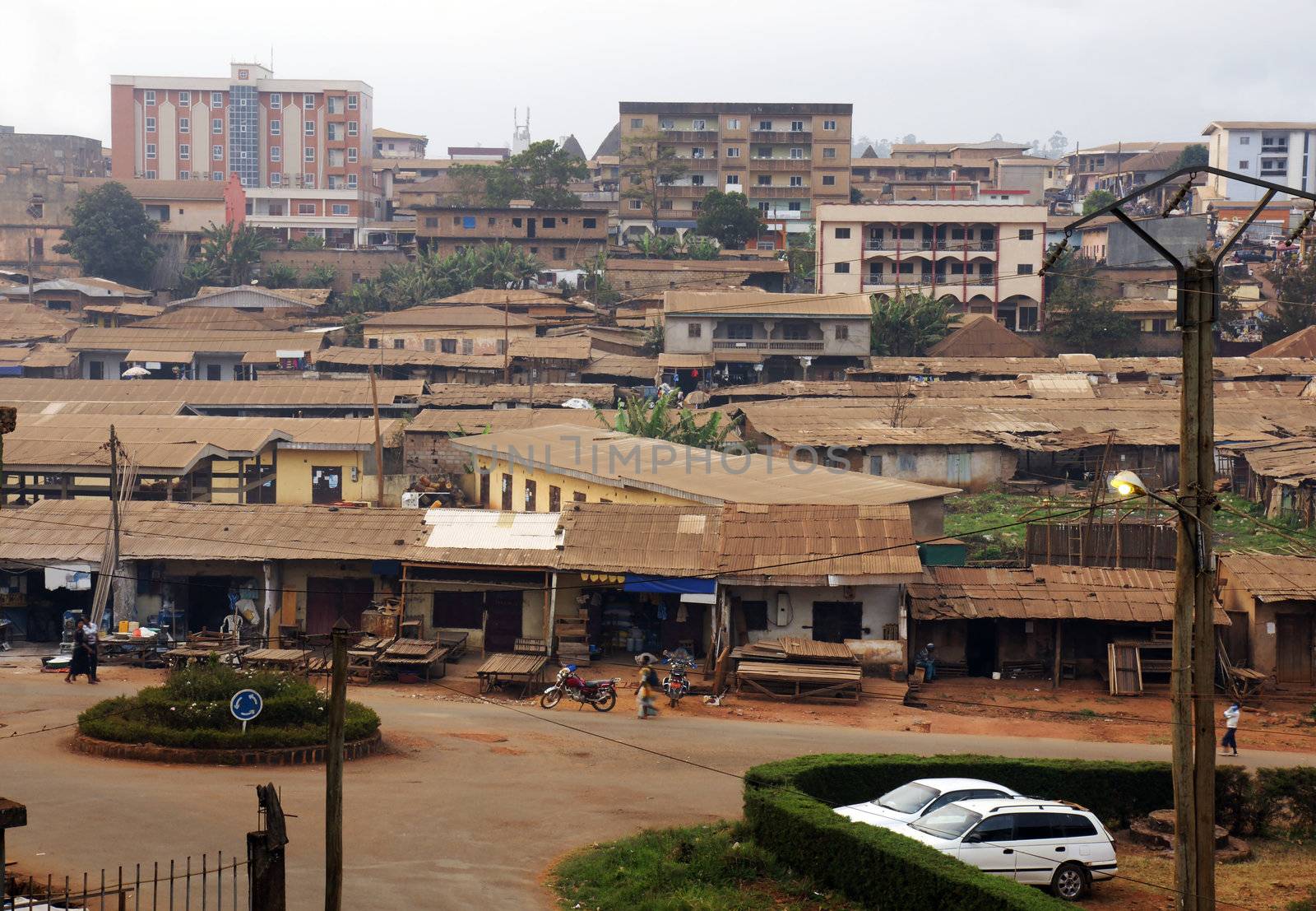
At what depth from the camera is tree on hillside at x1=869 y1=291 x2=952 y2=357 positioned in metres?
67.4

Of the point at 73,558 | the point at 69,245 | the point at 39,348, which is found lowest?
the point at 73,558

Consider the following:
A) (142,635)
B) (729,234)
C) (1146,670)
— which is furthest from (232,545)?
(729,234)

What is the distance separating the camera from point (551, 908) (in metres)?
15.5

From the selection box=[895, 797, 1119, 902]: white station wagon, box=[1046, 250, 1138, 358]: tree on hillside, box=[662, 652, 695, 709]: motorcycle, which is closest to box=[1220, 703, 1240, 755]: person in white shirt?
box=[895, 797, 1119, 902]: white station wagon

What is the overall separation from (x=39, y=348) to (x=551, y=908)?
58964 millimetres

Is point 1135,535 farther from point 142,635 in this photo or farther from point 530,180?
point 530,180

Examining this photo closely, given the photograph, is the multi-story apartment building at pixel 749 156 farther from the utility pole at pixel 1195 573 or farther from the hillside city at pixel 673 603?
the utility pole at pixel 1195 573

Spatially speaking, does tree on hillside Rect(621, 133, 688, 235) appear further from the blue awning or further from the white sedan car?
the white sedan car

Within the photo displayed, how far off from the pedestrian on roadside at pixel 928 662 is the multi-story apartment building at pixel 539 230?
2378 inches

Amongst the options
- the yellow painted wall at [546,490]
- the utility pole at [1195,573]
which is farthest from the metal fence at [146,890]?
the yellow painted wall at [546,490]

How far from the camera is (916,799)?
16.9 metres

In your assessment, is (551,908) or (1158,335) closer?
(551,908)

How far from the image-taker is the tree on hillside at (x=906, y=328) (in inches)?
2655

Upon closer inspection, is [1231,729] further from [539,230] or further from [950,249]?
[539,230]
